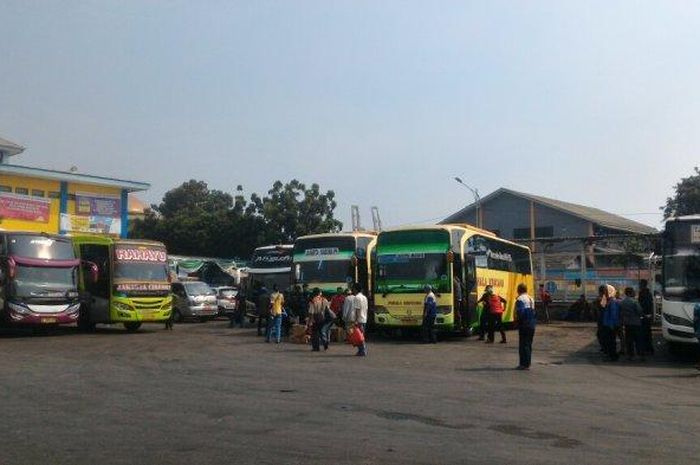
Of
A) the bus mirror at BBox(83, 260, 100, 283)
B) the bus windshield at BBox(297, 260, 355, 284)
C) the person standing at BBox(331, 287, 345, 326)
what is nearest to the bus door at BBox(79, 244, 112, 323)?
the bus mirror at BBox(83, 260, 100, 283)

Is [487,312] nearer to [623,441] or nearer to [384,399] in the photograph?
[384,399]

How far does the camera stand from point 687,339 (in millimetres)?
17484

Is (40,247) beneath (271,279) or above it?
above

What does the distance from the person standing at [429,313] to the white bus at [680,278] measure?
6.07 m

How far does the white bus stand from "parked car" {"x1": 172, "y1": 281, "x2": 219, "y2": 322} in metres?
20.6

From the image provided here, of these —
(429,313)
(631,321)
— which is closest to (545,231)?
(429,313)

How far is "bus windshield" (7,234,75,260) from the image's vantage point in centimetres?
2406

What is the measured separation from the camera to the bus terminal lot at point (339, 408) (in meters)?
7.92

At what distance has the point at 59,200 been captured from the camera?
38969mm

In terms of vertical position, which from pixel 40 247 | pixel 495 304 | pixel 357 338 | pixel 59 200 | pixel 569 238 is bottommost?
pixel 357 338

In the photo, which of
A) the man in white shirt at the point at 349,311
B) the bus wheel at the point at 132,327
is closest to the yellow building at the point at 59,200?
the bus wheel at the point at 132,327

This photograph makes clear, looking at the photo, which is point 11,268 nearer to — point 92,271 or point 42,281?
point 42,281

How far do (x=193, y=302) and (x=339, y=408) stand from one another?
23725 millimetres

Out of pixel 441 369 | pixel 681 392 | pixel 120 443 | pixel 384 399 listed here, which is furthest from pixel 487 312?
pixel 120 443
